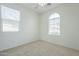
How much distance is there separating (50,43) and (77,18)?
1.15 meters

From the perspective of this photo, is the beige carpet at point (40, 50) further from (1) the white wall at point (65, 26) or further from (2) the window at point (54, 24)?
(2) the window at point (54, 24)

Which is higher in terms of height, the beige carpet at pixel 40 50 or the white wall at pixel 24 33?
the white wall at pixel 24 33

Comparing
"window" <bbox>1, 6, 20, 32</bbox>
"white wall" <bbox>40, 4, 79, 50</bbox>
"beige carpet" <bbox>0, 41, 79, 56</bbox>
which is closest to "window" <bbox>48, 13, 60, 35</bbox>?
"white wall" <bbox>40, 4, 79, 50</bbox>

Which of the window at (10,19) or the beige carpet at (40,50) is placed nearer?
the beige carpet at (40,50)

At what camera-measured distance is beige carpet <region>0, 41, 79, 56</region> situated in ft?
6.23

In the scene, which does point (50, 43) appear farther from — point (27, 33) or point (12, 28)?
point (12, 28)

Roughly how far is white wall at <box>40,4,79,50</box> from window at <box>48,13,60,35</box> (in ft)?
0.35

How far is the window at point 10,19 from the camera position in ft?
6.58

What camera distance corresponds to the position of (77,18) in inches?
86.7

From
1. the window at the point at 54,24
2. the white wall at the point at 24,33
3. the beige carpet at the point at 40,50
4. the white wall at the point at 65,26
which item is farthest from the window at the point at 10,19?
the window at the point at 54,24

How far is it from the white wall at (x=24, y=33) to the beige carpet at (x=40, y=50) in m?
0.15

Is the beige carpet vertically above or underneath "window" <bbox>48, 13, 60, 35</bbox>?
underneath

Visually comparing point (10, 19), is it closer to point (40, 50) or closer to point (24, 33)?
point (24, 33)

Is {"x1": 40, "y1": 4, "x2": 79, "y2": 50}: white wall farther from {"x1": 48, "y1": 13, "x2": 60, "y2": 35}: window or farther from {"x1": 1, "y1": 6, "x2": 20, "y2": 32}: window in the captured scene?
{"x1": 1, "y1": 6, "x2": 20, "y2": 32}: window
